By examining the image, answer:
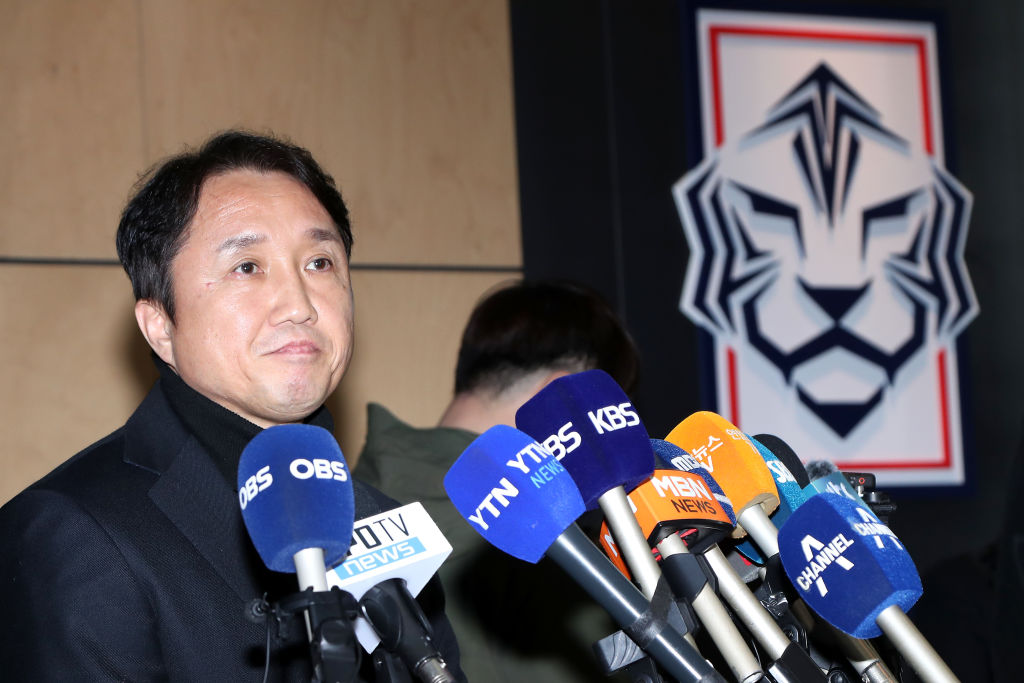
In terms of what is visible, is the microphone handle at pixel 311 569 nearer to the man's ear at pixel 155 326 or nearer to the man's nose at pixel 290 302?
the man's nose at pixel 290 302

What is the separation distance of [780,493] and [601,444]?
29 centimetres

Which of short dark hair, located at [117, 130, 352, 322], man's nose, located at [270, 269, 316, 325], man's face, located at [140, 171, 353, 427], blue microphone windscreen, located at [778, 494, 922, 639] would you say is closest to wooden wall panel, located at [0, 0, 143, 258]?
short dark hair, located at [117, 130, 352, 322]

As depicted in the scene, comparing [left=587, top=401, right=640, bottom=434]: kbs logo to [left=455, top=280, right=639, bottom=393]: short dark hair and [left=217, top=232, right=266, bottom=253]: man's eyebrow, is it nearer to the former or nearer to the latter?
[left=217, top=232, right=266, bottom=253]: man's eyebrow

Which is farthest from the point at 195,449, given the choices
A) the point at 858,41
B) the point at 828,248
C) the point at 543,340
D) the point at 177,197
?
the point at 858,41

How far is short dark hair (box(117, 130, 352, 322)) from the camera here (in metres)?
1.53

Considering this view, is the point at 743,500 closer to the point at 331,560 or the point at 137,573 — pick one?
the point at 331,560

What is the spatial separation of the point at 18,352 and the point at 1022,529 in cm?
242

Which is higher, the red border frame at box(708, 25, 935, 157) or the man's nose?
the red border frame at box(708, 25, 935, 157)

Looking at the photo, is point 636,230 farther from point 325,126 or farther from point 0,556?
point 0,556

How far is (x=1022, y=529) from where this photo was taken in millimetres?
2547

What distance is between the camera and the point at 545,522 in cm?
98

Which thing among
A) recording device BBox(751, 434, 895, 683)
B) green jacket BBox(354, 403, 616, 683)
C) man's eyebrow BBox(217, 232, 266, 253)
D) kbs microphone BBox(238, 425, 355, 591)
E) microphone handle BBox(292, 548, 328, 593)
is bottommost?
green jacket BBox(354, 403, 616, 683)

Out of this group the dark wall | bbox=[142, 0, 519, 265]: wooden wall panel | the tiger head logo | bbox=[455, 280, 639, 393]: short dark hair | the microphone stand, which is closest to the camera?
the microphone stand

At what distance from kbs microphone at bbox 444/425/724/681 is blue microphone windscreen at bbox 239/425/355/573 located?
0.13m
